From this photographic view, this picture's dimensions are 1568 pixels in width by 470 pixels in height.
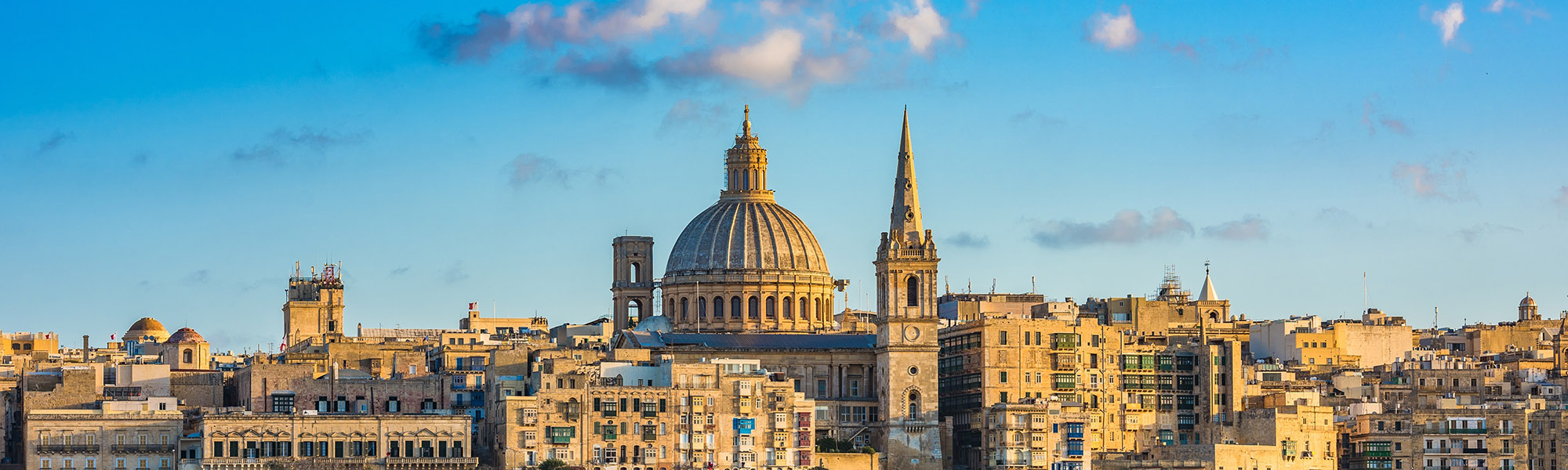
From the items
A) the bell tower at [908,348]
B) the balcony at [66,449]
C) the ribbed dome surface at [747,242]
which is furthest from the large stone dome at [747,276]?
the balcony at [66,449]

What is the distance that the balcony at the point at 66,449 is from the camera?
94.8 m

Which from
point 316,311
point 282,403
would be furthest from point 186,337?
point 282,403

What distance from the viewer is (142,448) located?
95688 mm

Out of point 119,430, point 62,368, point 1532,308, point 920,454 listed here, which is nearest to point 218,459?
point 119,430

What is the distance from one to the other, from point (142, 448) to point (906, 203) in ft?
99.1

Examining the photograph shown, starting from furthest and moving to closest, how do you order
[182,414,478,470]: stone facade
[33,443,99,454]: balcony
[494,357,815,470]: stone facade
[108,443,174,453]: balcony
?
[494,357,815,470]: stone facade
[108,443,174,453]: balcony
[33,443,99,454]: balcony
[182,414,478,470]: stone facade

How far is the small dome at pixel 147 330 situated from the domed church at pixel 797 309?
29.3 meters

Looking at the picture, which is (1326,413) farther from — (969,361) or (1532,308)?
(1532,308)

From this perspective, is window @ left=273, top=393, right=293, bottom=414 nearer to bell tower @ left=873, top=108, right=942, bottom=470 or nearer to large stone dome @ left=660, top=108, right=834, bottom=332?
bell tower @ left=873, top=108, right=942, bottom=470

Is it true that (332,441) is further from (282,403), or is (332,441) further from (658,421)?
(658,421)

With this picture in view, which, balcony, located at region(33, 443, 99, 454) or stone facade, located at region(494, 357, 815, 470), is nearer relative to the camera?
balcony, located at region(33, 443, 99, 454)

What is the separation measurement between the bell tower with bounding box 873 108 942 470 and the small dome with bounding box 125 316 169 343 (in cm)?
4867

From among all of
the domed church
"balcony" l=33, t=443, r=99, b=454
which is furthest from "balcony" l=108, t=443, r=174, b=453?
the domed church

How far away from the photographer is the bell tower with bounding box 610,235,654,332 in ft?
424
